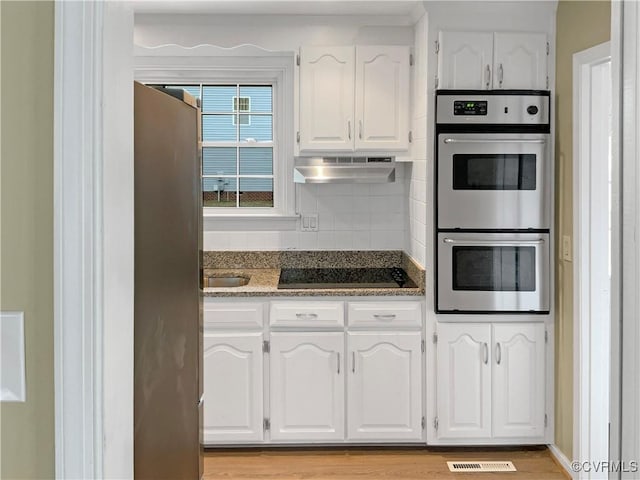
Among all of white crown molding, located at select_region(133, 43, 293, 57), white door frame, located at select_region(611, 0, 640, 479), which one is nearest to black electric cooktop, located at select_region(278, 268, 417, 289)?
white crown molding, located at select_region(133, 43, 293, 57)

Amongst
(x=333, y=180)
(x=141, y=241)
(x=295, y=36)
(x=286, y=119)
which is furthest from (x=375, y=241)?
(x=141, y=241)

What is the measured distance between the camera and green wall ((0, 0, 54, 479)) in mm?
971

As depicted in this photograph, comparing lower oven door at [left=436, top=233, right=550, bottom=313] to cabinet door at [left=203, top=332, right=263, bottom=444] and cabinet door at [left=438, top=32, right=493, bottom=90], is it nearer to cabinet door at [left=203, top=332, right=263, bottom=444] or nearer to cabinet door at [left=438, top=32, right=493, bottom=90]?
cabinet door at [left=438, top=32, right=493, bottom=90]

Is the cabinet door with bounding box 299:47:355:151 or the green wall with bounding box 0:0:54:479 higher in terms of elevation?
the cabinet door with bounding box 299:47:355:151

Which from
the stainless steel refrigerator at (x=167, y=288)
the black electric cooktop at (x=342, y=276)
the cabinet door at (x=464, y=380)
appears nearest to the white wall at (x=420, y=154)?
the black electric cooktop at (x=342, y=276)

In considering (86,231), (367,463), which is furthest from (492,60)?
(86,231)

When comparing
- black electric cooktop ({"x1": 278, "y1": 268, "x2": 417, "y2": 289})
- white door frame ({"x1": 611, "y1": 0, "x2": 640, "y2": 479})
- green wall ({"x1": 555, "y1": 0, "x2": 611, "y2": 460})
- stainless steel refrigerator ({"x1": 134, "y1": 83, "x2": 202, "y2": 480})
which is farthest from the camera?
black electric cooktop ({"x1": 278, "y1": 268, "x2": 417, "y2": 289})

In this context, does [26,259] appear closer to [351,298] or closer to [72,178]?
[72,178]

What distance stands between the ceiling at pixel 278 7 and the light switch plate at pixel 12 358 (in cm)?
296

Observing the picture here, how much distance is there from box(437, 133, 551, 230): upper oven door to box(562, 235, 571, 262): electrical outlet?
14cm

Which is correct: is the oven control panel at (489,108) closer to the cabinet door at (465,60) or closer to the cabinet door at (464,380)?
the cabinet door at (465,60)

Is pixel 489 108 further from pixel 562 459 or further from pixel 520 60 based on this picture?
pixel 562 459

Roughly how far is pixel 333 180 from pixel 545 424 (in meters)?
1.77

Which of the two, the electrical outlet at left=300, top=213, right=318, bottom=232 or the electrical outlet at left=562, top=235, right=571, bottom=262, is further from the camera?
the electrical outlet at left=300, top=213, right=318, bottom=232
